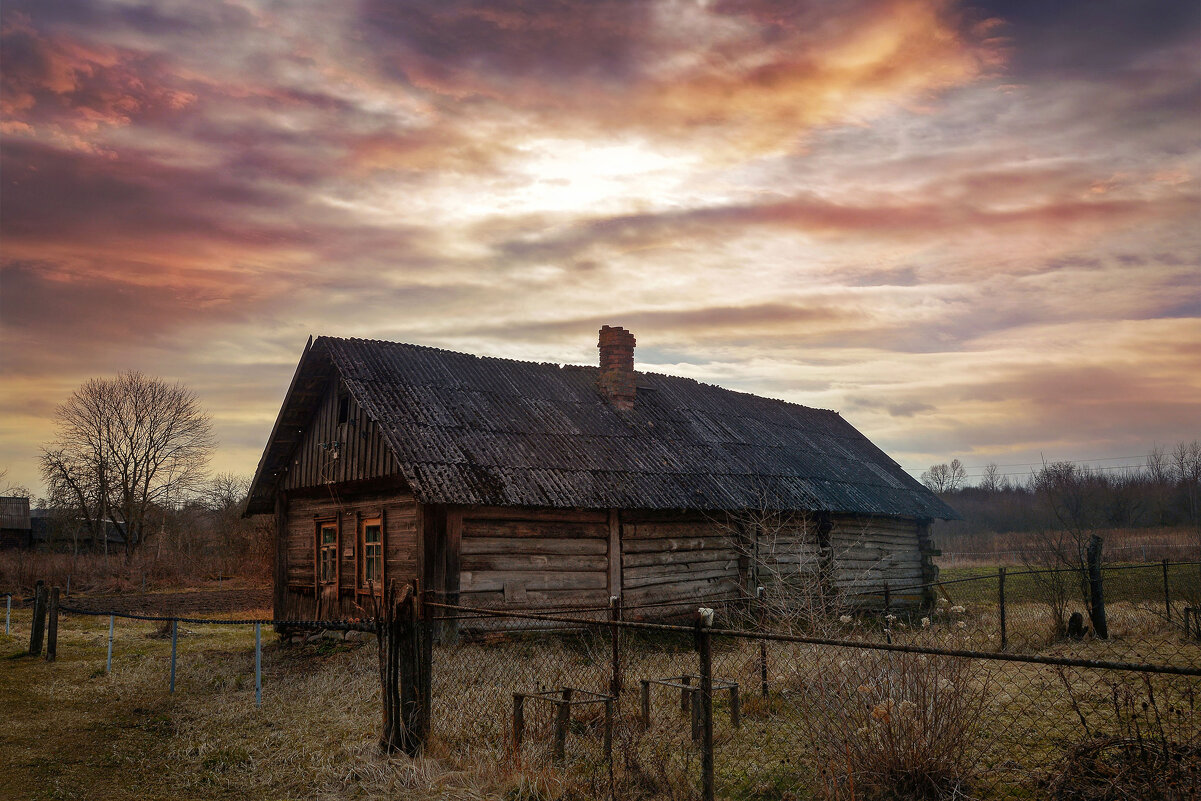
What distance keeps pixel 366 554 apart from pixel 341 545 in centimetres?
113

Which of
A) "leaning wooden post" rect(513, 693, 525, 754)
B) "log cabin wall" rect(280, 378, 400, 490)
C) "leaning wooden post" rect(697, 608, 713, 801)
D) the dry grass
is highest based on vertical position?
"log cabin wall" rect(280, 378, 400, 490)

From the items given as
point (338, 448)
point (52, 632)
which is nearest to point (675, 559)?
point (338, 448)

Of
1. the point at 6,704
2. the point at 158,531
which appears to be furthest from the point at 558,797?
the point at 158,531

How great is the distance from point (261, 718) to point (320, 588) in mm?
7880

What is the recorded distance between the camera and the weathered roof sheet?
15.1 meters

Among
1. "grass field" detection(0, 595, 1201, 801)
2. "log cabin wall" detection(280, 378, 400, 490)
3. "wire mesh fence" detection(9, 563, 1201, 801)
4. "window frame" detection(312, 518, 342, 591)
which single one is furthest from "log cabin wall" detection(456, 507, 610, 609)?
"window frame" detection(312, 518, 342, 591)

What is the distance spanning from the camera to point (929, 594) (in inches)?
938

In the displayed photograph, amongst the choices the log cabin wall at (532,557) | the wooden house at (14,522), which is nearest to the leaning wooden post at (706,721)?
the log cabin wall at (532,557)

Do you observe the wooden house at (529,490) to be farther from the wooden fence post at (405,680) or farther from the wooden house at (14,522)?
the wooden house at (14,522)

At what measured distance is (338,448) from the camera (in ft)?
55.7

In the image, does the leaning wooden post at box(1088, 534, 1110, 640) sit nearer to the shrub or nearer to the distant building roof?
the shrub

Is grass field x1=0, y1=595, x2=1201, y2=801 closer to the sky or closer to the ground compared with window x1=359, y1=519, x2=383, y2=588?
closer to the ground

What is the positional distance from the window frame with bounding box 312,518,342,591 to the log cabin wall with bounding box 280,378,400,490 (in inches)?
34.5

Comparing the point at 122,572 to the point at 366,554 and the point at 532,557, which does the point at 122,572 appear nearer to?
the point at 366,554
